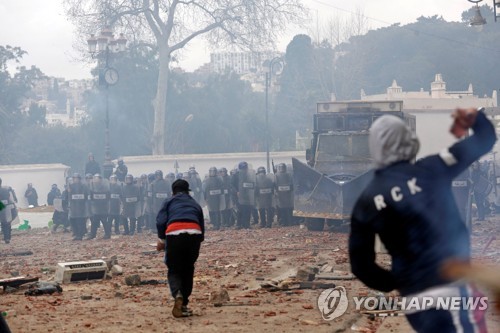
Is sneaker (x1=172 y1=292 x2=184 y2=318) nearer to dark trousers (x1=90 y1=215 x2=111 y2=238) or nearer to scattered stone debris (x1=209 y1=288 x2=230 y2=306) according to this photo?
scattered stone debris (x1=209 y1=288 x2=230 y2=306)

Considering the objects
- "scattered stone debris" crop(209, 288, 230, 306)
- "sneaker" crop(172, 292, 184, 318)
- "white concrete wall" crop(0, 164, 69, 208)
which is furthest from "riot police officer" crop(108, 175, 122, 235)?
"white concrete wall" crop(0, 164, 69, 208)

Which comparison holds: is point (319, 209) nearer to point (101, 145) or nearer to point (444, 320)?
point (444, 320)

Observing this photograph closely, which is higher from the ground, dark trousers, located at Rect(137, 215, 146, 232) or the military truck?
the military truck

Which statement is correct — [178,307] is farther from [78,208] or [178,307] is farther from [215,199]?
[215,199]

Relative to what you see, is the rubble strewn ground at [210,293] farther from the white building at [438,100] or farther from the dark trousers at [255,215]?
the white building at [438,100]

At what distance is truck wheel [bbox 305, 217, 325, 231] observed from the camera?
78.2 ft

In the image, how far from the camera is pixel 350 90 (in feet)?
200

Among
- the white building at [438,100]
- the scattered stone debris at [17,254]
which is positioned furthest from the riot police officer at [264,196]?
the white building at [438,100]

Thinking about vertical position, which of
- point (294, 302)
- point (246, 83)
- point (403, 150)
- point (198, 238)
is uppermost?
point (246, 83)

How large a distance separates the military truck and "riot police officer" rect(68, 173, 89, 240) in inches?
233

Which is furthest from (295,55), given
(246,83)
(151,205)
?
(151,205)

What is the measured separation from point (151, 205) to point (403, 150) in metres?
23.0

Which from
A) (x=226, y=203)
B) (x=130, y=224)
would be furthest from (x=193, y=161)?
(x=130, y=224)

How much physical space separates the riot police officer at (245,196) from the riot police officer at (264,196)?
1.04 feet
